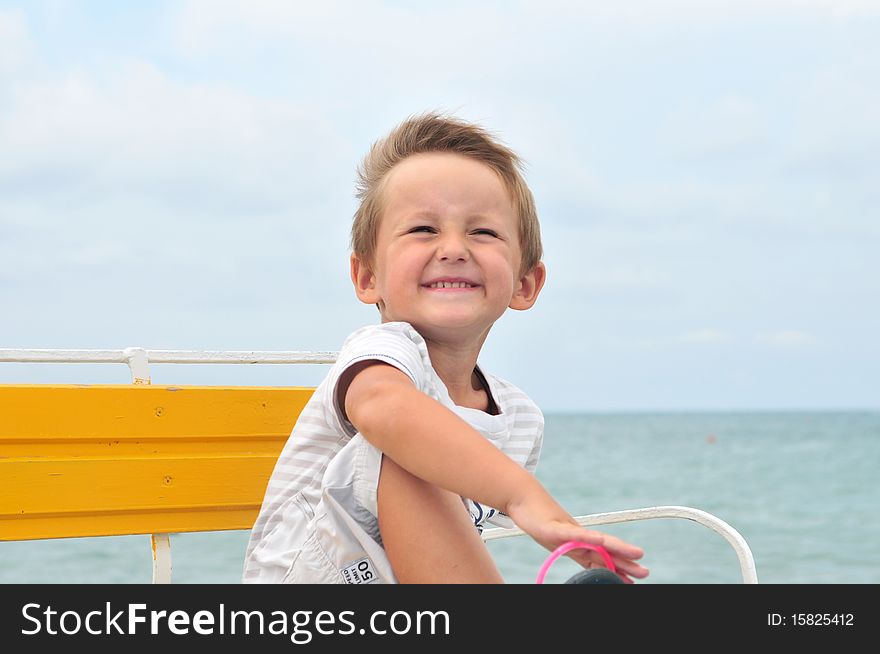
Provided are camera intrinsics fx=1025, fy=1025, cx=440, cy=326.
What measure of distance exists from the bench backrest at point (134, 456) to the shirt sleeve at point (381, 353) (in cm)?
63

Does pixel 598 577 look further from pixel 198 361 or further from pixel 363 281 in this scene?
pixel 198 361

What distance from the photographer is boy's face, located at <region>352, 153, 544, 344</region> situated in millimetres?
1605

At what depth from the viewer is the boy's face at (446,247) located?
161 cm

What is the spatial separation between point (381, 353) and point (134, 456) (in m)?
0.84

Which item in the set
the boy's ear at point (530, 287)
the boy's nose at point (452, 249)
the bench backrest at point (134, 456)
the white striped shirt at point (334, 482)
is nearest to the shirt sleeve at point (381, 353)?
the white striped shirt at point (334, 482)

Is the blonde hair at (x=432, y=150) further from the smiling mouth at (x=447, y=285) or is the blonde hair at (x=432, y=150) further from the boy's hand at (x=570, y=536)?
the boy's hand at (x=570, y=536)

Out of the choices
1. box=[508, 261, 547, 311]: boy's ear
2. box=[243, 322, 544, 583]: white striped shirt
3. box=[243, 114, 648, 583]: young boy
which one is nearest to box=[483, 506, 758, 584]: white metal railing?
box=[243, 114, 648, 583]: young boy

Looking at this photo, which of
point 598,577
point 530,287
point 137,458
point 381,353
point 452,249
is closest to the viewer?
point 598,577

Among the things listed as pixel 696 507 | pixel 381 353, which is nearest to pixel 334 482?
pixel 381 353

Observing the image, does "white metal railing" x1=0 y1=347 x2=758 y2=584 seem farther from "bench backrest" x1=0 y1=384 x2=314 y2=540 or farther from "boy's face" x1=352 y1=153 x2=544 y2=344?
→ "boy's face" x1=352 y1=153 x2=544 y2=344

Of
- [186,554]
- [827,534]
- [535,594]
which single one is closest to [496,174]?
[535,594]

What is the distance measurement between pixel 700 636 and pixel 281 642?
1.57 ft

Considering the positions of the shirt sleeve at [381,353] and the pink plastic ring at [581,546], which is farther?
the shirt sleeve at [381,353]

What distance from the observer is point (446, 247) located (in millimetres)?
1592
